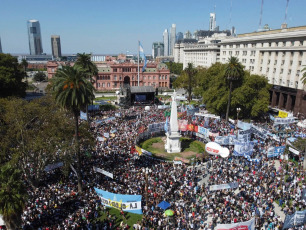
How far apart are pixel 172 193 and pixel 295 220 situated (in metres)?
10.5

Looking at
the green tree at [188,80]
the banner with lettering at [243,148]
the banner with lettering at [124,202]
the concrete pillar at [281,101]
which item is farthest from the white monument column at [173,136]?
the green tree at [188,80]

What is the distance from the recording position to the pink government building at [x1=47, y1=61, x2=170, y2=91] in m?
95.5

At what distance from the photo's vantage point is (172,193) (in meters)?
23.2

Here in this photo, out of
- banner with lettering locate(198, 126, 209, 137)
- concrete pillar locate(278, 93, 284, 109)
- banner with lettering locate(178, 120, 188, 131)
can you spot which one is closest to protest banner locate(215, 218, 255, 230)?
banner with lettering locate(198, 126, 209, 137)

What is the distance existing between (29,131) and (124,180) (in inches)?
425

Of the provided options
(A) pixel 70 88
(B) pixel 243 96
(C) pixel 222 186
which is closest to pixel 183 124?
(B) pixel 243 96

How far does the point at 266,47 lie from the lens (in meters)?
61.2

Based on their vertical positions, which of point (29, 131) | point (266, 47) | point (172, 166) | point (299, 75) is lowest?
point (172, 166)

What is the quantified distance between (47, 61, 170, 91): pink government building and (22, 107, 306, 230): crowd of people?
6750 centimetres

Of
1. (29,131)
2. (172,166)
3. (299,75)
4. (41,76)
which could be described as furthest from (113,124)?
(41,76)

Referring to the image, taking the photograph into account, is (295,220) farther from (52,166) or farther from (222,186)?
(52,166)

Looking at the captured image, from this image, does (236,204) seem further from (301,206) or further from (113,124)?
(113,124)

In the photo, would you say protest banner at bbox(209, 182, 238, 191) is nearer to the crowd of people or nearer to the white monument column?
the crowd of people

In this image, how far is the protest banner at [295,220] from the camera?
17.6 meters
